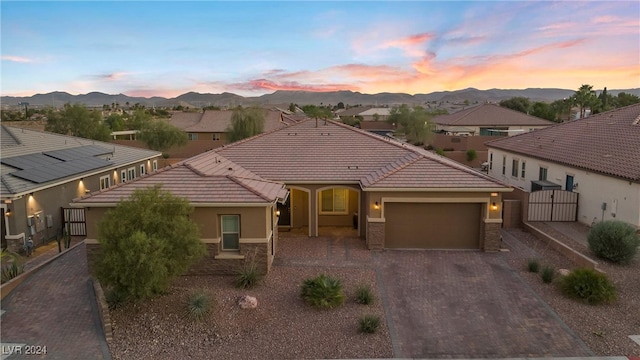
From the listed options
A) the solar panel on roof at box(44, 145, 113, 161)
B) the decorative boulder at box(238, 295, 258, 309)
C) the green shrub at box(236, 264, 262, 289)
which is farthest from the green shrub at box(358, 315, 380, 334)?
the solar panel on roof at box(44, 145, 113, 161)

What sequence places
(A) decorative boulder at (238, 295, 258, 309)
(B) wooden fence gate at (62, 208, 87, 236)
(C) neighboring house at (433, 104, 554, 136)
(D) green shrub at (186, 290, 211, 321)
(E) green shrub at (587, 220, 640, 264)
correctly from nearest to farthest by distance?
(D) green shrub at (186, 290, 211, 321)
(A) decorative boulder at (238, 295, 258, 309)
(E) green shrub at (587, 220, 640, 264)
(B) wooden fence gate at (62, 208, 87, 236)
(C) neighboring house at (433, 104, 554, 136)

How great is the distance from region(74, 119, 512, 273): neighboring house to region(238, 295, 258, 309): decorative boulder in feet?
7.37

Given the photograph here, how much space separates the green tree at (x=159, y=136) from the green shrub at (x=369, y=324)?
37.0 m

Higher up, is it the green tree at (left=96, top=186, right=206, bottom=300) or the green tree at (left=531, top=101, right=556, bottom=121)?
the green tree at (left=531, top=101, right=556, bottom=121)

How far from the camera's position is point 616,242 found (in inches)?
555

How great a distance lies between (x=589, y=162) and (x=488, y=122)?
1488 inches

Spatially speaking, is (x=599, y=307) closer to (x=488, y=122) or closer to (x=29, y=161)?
(x=29, y=161)

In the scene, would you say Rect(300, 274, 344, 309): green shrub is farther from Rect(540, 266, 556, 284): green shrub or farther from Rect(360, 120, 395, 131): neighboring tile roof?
Rect(360, 120, 395, 131): neighboring tile roof

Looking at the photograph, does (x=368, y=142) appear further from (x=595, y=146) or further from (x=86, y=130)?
(x=86, y=130)

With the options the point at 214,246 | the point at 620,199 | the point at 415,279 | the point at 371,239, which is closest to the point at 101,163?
the point at 214,246

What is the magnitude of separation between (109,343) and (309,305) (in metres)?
4.78

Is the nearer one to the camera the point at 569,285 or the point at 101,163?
the point at 569,285

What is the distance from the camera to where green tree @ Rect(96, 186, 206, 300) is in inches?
400

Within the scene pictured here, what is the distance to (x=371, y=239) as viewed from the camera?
53.5 ft
